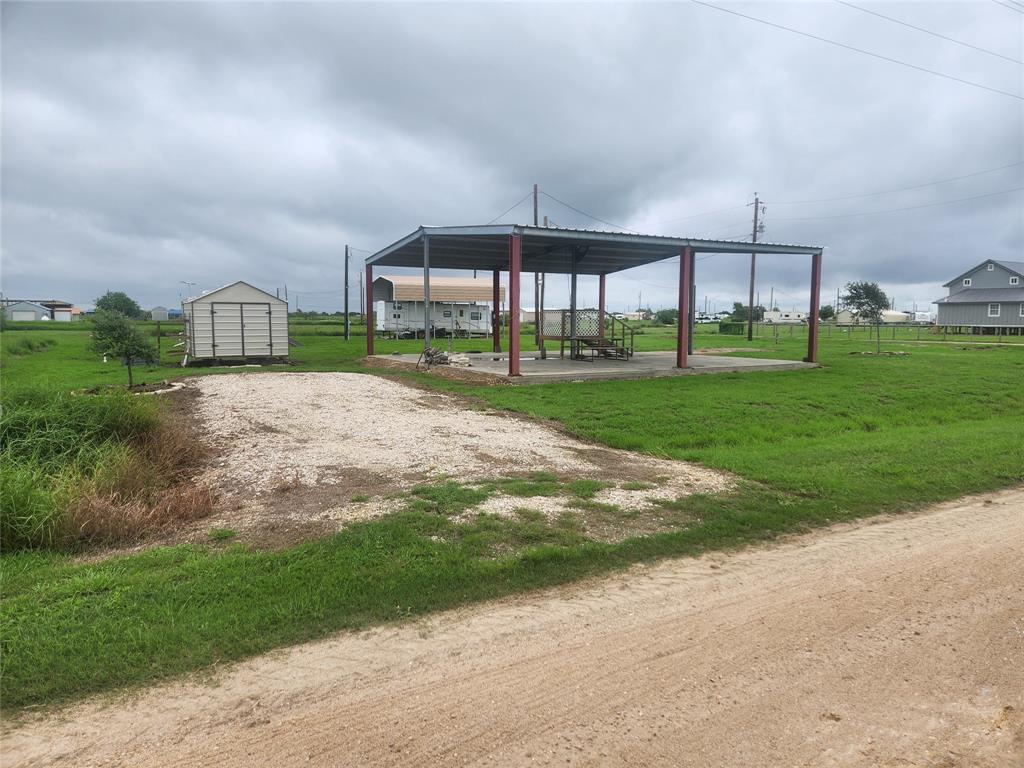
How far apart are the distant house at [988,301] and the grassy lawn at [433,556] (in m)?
47.4

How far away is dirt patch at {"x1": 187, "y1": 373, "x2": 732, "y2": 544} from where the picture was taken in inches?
230

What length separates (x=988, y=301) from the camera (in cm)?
4959

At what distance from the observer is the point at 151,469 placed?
674 centimetres

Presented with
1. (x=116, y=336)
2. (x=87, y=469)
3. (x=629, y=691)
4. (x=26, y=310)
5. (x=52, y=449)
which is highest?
(x=26, y=310)

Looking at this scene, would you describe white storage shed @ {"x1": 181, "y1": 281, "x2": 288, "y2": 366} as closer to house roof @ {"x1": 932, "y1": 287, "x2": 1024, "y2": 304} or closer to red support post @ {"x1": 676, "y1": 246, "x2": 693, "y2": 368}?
red support post @ {"x1": 676, "y1": 246, "x2": 693, "y2": 368}

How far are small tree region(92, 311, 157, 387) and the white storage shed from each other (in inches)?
182

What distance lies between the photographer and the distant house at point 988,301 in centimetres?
4834

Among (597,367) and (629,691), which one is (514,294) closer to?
(597,367)

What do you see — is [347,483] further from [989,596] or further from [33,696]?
[989,596]

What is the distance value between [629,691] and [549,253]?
1979 centimetres

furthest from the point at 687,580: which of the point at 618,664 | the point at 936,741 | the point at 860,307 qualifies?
the point at 860,307

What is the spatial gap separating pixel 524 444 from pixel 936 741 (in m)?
6.50

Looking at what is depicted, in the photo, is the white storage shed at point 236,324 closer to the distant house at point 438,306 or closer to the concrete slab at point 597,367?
the concrete slab at point 597,367

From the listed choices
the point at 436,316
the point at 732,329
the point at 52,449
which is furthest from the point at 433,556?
the point at 732,329
